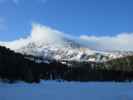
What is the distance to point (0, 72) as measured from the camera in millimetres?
116312

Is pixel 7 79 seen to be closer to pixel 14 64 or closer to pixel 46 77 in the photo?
pixel 14 64

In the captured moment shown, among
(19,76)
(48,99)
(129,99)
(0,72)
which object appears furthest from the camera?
(19,76)

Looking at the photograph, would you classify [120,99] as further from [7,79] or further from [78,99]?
[7,79]

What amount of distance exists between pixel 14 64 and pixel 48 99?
250ft

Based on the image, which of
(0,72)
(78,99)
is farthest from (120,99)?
(0,72)

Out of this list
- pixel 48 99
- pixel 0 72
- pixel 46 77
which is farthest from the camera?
pixel 46 77

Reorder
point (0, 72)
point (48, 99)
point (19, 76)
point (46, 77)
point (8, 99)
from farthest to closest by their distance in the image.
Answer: point (46, 77) → point (19, 76) → point (0, 72) → point (48, 99) → point (8, 99)

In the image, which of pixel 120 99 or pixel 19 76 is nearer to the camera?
pixel 120 99

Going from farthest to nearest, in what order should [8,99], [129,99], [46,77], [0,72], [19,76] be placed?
[46,77] → [19,76] → [0,72] → [129,99] → [8,99]

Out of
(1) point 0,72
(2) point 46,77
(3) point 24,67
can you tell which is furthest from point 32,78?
(2) point 46,77

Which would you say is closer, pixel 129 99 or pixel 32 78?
pixel 129 99

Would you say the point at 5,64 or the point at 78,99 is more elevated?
the point at 5,64

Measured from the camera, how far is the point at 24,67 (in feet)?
409

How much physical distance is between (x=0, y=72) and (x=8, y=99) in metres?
75.7
